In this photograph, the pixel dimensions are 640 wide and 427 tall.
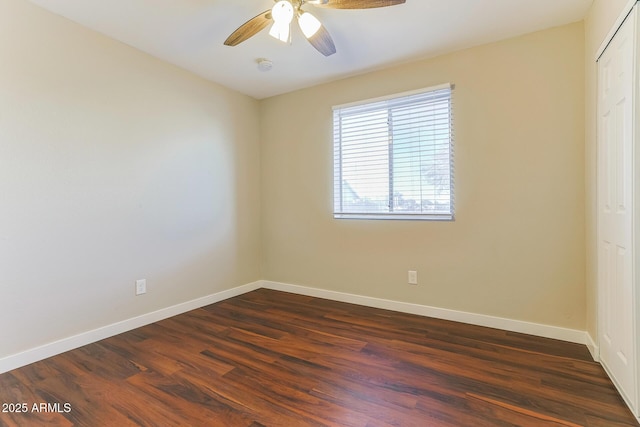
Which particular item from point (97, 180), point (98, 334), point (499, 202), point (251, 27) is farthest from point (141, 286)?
point (499, 202)

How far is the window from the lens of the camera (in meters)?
2.73

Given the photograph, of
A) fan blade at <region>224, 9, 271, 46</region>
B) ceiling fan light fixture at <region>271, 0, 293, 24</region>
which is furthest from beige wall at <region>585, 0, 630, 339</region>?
fan blade at <region>224, 9, 271, 46</region>

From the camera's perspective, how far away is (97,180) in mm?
2350

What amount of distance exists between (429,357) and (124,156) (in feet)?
9.25

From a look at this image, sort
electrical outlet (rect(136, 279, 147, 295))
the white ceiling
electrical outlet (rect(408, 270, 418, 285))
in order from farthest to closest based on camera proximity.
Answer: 1. electrical outlet (rect(408, 270, 418, 285))
2. electrical outlet (rect(136, 279, 147, 295))
3. the white ceiling

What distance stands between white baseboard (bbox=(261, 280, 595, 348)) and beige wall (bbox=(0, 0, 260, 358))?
1181 millimetres

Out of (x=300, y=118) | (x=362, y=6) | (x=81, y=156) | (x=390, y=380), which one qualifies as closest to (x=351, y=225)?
(x=300, y=118)

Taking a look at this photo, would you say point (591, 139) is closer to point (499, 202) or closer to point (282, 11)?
point (499, 202)

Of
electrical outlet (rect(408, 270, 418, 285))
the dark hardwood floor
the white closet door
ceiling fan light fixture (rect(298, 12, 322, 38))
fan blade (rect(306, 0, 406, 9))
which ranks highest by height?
fan blade (rect(306, 0, 406, 9))

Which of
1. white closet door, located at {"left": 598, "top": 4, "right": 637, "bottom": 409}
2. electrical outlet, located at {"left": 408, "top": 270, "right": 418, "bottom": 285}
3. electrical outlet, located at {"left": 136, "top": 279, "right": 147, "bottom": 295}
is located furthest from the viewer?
electrical outlet, located at {"left": 408, "top": 270, "right": 418, "bottom": 285}

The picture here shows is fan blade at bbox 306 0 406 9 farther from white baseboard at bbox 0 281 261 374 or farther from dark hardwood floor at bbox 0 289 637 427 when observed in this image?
white baseboard at bbox 0 281 261 374

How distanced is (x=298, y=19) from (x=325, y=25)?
42cm

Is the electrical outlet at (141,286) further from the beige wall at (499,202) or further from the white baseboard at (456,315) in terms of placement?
the beige wall at (499,202)

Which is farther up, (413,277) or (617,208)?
(617,208)
